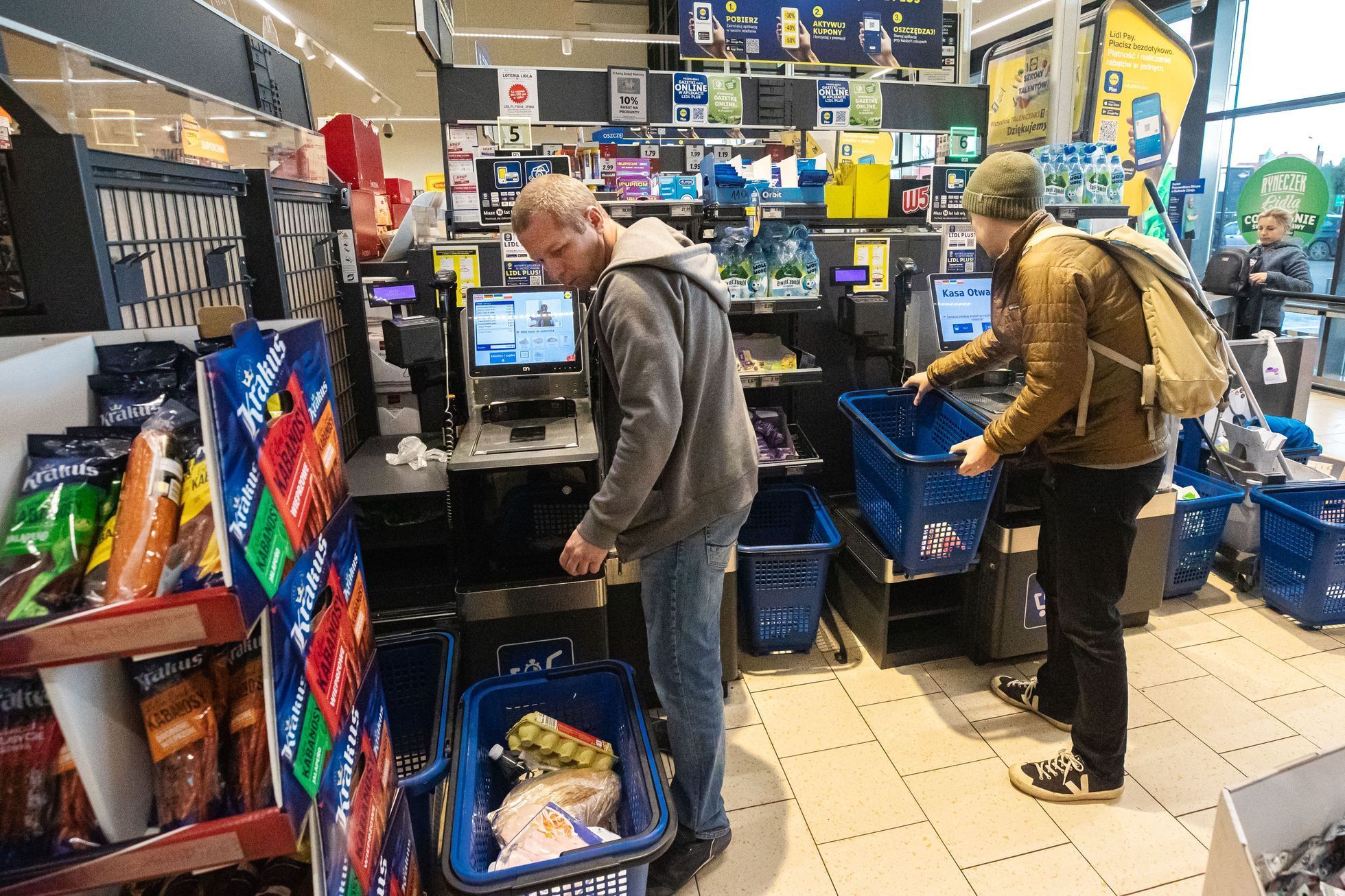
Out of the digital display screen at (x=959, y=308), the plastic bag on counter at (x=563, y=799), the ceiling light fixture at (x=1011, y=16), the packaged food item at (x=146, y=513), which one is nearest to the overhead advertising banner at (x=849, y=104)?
the digital display screen at (x=959, y=308)

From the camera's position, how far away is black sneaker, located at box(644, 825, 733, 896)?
200 centimetres

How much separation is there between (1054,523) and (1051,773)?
773 millimetres

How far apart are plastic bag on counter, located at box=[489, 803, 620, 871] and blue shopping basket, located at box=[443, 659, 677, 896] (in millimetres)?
65

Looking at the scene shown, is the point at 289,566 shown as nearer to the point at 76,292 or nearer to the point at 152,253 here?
the point at 76,292

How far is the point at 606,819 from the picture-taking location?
1939mm

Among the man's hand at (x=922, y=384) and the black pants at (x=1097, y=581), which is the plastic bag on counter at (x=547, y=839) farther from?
the man's hand at (x=922, y=384)

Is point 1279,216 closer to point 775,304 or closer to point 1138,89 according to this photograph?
point 1138,89

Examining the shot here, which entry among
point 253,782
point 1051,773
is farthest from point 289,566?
point 1051,773

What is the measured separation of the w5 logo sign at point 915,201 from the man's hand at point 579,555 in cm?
258

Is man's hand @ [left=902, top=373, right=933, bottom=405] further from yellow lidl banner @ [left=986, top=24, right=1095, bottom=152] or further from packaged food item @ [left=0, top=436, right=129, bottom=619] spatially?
packaged food item @ [left=0, top=436, right=129, bottom=619]

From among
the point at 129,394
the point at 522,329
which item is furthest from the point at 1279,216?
the point at 129,394

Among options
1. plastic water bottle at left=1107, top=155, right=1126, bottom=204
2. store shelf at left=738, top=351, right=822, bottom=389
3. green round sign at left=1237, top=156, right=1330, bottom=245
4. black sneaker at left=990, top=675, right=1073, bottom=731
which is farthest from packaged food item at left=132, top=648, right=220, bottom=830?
green round sign at left=1237, top=156, right=1330, bottom=245

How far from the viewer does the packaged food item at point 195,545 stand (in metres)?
0.85

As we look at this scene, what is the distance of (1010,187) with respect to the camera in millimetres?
2115
